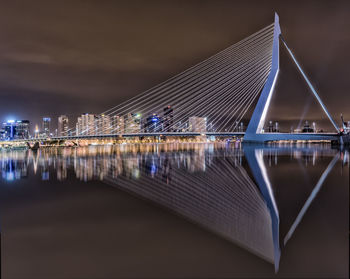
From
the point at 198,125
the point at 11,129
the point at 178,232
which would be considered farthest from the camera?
the point at 11,129

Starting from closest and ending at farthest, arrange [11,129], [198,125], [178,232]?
[178,232], [198,125], [11,129]

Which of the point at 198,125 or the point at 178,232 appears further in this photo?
the point at 198,125

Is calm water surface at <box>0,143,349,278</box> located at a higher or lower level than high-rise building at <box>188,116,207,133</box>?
lower

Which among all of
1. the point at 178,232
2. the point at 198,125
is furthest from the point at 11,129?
the point at 178,232

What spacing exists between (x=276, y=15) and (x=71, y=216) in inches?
1228

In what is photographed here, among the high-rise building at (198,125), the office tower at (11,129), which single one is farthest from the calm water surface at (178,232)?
the office tower at (11,129)

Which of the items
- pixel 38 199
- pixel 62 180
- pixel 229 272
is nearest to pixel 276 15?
pixel 62 180

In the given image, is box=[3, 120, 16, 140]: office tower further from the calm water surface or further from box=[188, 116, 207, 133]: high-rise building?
the calm water surface

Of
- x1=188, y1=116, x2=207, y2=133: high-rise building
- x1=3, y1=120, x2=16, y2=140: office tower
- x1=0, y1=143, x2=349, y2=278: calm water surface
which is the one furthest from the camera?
x1=3, y1=120, x2=16, y2=140: office tower

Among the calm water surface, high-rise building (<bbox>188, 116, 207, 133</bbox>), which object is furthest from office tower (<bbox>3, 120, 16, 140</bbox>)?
the calm water surface

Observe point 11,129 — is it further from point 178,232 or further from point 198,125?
point 178,232

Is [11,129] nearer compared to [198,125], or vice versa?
[198,125]

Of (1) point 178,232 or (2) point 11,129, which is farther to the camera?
(2) point 11,129

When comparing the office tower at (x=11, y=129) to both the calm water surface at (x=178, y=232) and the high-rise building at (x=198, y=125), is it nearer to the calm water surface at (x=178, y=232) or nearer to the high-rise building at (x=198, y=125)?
the high-rise building at (x=198, y=125)
